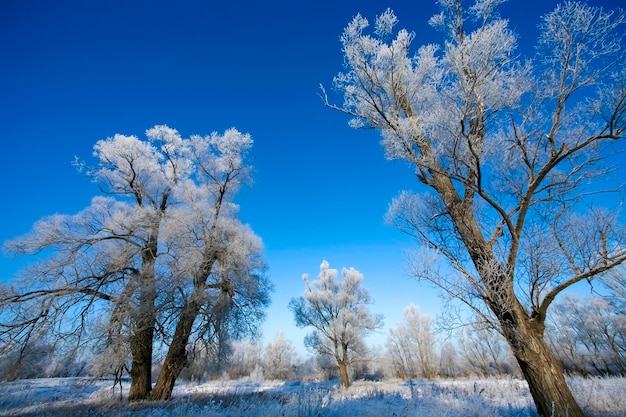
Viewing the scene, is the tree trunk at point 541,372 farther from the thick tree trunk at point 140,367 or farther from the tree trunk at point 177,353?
the thick tree trunk at point 140,367

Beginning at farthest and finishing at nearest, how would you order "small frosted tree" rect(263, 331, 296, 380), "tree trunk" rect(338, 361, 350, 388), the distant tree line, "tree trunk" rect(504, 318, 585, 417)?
"small frosted tree" rect(263, 331, 296, 380), "tree trunk" rect(338, 361, 350, 388), the distant tree line, "tree trunk" rect(504, 318, 585, 417)

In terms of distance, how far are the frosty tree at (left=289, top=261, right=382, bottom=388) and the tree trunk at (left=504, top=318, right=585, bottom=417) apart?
17441 mm

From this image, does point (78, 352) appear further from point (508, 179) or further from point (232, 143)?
point (508, 179)

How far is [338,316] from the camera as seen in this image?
68.5ft

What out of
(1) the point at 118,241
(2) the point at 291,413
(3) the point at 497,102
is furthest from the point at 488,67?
(1) the point at 118,241

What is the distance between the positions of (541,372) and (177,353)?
9.14 meters

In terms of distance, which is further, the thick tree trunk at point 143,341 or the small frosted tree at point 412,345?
the small frosted tree at point 412,345

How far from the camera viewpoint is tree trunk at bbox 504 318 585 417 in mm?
3525

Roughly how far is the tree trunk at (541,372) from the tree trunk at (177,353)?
8.10m

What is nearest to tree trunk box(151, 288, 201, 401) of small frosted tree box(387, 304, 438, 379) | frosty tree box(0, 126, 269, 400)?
frosty tree box(0, 126, 269, 400)

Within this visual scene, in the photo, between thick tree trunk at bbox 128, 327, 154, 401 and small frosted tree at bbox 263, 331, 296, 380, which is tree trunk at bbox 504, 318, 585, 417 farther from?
small frosted tree at bbox 263, 331, 296, 380

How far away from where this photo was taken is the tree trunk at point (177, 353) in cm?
802

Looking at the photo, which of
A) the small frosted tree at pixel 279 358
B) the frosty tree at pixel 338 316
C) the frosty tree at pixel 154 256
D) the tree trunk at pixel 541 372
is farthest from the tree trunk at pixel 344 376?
the small frosted tree at pixel 279 358

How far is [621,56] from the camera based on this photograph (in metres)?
3.79
